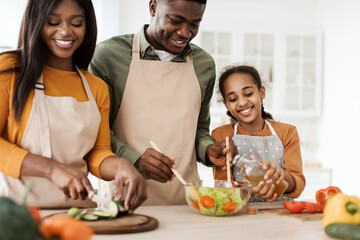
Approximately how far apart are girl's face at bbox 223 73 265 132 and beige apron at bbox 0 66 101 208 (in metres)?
0.79

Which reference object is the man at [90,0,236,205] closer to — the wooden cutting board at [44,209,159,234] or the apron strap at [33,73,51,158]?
the apron strap at [33,73,51,158]

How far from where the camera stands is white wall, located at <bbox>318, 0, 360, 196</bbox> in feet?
13.9

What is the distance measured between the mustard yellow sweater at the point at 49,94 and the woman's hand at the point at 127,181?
7 centimetres

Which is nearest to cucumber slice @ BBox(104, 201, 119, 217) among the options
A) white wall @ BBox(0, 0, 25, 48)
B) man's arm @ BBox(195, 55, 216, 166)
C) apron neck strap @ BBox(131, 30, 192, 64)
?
man's arm @ BBox(195, 55, 216, 166)

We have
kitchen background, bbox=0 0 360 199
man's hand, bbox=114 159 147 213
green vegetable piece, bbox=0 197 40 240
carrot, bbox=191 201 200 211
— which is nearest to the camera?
green vegetable piece, bbox=0 197 40 240

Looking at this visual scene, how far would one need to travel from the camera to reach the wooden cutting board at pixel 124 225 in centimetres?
104

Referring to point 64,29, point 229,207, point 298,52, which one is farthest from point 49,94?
point 298,52

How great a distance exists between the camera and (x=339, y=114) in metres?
4.51

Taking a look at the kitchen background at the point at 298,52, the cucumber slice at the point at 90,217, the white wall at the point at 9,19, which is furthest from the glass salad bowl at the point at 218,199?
the white wall at the point at 9,19

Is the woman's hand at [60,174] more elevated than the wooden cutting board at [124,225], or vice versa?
the woman's hand at [60,174]

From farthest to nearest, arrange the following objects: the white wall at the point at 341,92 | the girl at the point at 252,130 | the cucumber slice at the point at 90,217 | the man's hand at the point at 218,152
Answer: the white wall at the point at 341,92 < the girl at the point at 252,130 < the man's hand at the point at 218,152 < the cucumber slice at the point at 90,217

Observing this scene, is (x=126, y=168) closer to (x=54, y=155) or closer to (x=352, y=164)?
(x=54, y=155)

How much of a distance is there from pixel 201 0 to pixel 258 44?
3191mm

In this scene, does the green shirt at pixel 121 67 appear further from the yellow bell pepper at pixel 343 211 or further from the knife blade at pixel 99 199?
the yellow bell pepper at pixel 343 211
